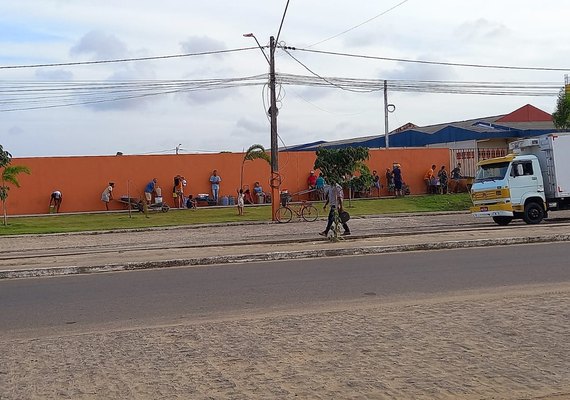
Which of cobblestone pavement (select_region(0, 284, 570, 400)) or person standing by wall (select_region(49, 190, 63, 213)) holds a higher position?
person standing by wall (select_region(49, 190, 63, 213))

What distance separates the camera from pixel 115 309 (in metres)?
9.59

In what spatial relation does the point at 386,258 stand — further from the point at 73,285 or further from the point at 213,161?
the point at 213,161

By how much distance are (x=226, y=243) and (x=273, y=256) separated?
5.11m

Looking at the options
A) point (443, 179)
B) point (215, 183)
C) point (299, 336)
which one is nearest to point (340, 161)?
point (215, 183)

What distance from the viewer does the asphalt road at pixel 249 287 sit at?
9.12 meters

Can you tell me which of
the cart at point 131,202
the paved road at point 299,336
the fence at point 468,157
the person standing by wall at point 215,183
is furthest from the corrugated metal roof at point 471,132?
the paved road at point 299,336

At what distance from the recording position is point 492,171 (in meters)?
24.0

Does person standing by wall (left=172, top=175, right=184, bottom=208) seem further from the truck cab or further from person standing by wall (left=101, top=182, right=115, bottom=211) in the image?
the truck cab

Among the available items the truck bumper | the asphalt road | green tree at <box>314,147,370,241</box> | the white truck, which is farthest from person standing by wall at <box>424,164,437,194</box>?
the asphalt road

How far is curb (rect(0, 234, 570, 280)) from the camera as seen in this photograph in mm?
13500

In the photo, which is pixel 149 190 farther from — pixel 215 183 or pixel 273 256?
pixel 273 256

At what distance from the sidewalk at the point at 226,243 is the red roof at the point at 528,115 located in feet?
108

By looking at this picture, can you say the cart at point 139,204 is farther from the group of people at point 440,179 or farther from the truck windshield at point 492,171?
the truck windshield at point 492,171

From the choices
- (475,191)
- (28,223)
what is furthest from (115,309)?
(28,223)
